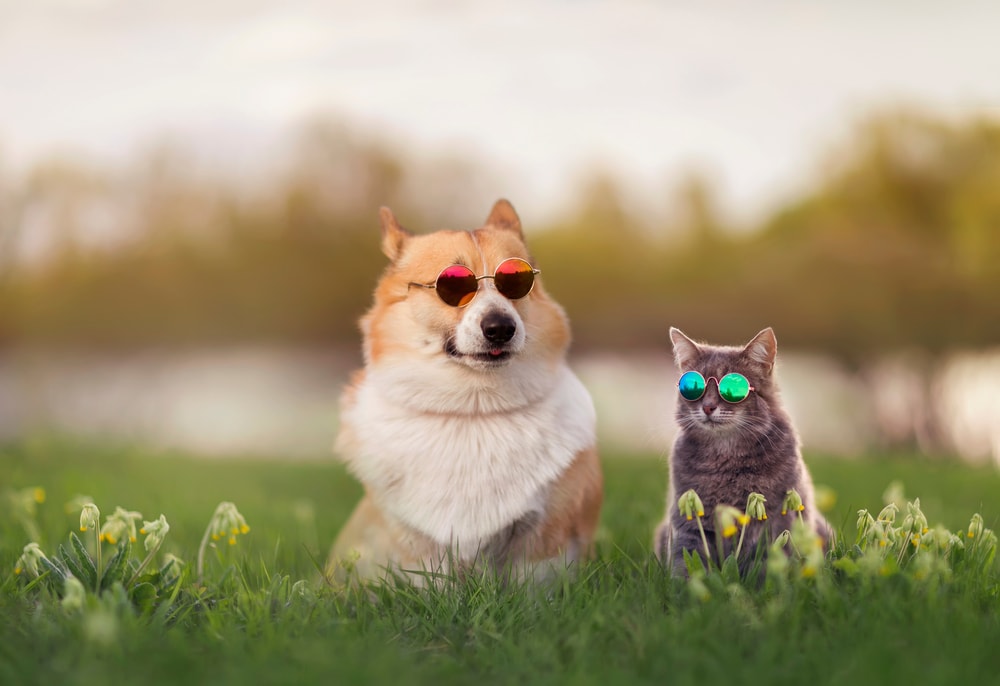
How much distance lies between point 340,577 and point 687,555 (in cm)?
158

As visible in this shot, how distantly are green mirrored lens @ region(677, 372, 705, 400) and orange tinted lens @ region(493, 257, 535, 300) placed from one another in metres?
0.74

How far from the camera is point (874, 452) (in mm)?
8469

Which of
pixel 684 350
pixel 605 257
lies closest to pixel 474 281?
pixel 684 350

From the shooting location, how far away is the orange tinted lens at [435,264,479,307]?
3324mm

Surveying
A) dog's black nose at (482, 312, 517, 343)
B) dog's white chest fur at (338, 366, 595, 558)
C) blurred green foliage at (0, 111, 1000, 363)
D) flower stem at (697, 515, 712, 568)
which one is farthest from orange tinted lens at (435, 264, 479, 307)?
blurred green foliage at (0, 111, 1000, 363)

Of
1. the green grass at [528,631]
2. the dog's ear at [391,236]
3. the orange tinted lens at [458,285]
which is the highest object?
the dog's ear at [391,236]

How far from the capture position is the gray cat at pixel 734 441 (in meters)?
3.02

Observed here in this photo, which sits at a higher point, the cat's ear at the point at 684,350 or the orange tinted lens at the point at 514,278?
the orange tinted lens at the point at 514,278

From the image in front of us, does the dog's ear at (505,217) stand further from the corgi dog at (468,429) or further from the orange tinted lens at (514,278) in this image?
the orange tinted lens at (514,278)

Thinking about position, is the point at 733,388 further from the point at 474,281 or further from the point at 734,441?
the point at 474,281

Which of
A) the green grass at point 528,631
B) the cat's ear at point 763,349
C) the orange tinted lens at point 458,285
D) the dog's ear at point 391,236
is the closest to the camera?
the green grass at point 528,631

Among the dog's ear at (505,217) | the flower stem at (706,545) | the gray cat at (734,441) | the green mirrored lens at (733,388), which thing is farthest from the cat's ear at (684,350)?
the dog's ear at (505,217)

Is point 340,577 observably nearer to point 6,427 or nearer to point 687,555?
point 687,555

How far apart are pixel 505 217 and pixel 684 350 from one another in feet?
3.46
